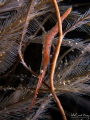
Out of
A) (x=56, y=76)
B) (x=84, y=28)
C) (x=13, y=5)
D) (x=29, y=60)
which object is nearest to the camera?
(x=13, y=5)

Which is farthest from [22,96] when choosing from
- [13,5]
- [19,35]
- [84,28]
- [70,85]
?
[84,28]

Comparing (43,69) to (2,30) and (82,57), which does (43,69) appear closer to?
(2,30)

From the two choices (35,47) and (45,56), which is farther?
(35,47)

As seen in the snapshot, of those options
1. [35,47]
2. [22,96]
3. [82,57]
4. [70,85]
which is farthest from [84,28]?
[35,47]

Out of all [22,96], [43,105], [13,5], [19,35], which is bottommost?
[43,105]

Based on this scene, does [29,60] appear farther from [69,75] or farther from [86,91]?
[86,91]

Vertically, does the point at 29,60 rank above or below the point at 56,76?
above

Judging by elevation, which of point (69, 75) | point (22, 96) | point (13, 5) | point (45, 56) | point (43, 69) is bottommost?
point (22, 96)

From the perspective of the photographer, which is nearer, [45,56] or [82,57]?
[45,56]

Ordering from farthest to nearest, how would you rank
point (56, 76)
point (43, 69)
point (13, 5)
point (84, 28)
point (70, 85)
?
point (84, 28), point (56, 76), point (70, 85), point (13, 5), point (43, 69)
